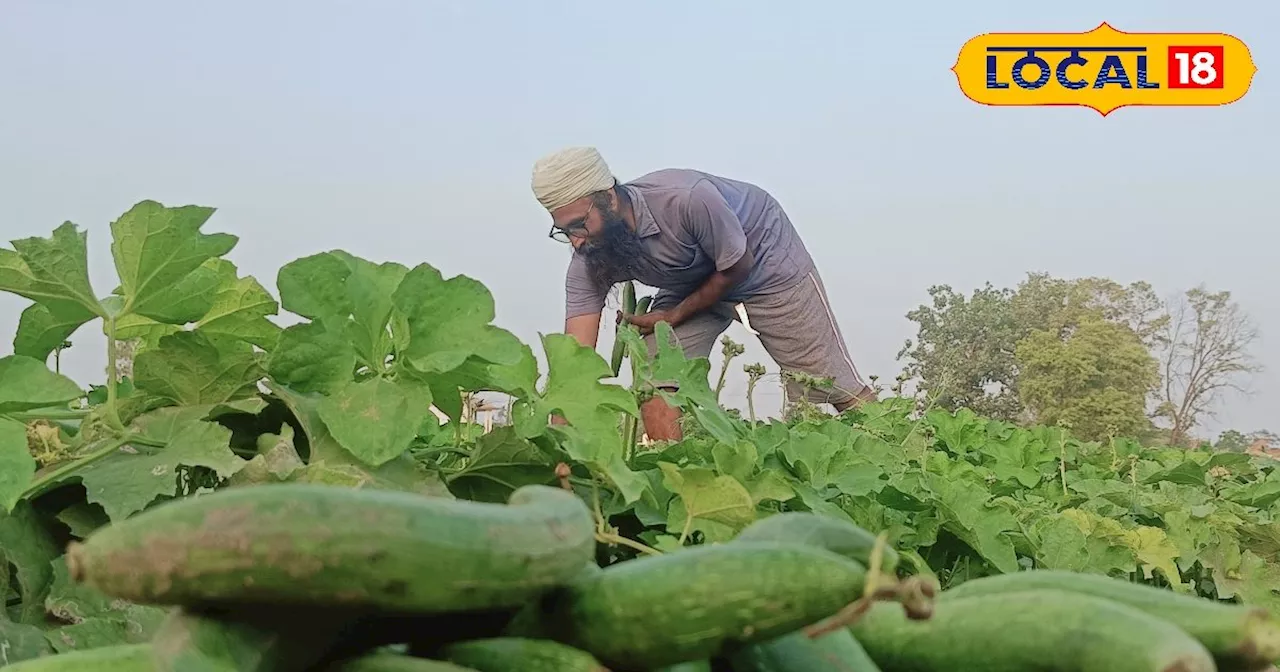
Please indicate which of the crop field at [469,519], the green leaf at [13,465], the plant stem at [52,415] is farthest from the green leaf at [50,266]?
the green leaf at [13,465]

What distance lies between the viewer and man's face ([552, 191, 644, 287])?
23.3ft

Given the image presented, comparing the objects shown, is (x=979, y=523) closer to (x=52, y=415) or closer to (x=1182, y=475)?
(x=52, y=415)

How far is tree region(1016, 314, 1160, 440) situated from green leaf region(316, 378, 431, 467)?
969 inches

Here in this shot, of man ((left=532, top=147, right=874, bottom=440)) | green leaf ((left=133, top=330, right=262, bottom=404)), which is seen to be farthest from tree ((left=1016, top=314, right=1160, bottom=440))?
green leaf ((left=133, top=330, right=262, bottom=404))

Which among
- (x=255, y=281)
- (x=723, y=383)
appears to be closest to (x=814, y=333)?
(x=723, y=383)

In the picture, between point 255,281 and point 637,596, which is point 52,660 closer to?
point 637,596

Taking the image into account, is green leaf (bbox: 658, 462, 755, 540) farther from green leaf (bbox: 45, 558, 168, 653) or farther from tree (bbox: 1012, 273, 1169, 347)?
tree (bbox: 1012, 273, 1169, 347)

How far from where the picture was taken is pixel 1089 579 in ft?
4.00

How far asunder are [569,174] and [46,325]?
15.7 feet

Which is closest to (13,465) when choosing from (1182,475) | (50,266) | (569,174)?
(50,266)

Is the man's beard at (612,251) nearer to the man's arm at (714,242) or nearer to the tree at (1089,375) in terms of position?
the man's arm at (714,242)

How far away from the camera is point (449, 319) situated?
2131 mm

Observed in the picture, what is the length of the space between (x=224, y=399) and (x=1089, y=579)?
1729mm

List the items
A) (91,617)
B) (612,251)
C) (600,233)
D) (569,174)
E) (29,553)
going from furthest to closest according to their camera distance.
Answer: (612,251) < (600,233) < (569,174) < (29,553) < (91,617)
